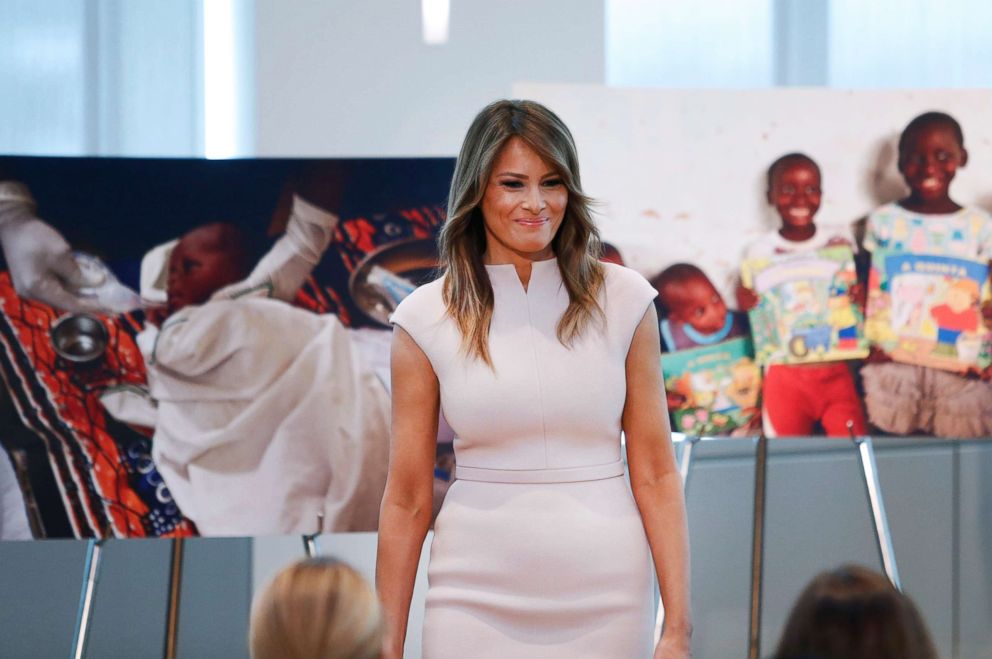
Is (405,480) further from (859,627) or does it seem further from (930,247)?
(930,247)

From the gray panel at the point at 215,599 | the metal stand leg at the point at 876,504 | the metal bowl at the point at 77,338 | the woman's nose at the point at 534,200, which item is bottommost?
the gray panel at the point at 215,599

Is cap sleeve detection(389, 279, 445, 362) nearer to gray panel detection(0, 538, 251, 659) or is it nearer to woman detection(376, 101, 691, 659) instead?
woman detection(376, 101, 691, 659)

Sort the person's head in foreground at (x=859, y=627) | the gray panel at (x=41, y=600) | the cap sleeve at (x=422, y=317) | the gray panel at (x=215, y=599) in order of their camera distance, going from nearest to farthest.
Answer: the person's head in foreground at (x=859, y=627) < the cap sleeve at (x=422, y=317) < the gray panel at (x=41, y=600) < the gray panel at (x=215, y=599)

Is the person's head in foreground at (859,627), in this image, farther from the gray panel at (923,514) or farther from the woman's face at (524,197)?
the gray panel at (923,514)

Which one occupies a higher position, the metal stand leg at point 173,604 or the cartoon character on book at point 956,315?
the cartoon character on book at point 956,315

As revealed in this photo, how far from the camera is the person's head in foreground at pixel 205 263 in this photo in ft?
9.75

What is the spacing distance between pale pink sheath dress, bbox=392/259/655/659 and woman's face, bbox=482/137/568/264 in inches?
5.0

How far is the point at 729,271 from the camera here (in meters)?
3.05

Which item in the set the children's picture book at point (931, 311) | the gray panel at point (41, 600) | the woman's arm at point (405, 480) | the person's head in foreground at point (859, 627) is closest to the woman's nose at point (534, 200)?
the woman's arm at point (405, 480)

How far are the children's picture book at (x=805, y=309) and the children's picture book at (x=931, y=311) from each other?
0.19 ft

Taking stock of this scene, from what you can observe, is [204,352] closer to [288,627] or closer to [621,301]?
[621,301]

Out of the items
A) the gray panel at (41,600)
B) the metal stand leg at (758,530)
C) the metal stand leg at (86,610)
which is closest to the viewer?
the metal stand leg at (86,610)

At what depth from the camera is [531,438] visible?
185 cm

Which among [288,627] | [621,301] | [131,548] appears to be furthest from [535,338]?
[131,548]
